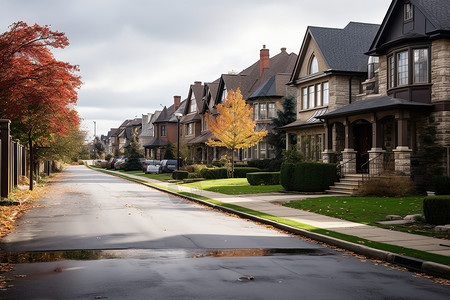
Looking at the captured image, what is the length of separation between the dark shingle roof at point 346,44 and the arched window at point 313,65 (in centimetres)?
124

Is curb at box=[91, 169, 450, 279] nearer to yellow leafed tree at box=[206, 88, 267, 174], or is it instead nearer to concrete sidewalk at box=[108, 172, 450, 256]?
concrete sidewalk at box=[108, 172, 450, 256]

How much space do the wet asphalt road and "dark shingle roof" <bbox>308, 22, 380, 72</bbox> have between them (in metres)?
20.9

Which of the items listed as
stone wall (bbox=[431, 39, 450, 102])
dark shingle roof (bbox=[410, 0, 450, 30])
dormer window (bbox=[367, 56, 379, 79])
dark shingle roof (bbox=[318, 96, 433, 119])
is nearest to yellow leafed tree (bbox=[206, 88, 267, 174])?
dormer window (bbox=[367, 56, 379, 79])

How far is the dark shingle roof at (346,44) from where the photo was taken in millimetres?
32094

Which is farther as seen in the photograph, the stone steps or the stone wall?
the stone steps

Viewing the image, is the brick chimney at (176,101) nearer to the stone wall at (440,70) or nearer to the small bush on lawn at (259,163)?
the small bush on lawn at (259,163)

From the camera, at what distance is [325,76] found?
3250cm

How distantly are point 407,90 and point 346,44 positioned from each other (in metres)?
11.0

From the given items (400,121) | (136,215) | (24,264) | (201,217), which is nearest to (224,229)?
(201,217)

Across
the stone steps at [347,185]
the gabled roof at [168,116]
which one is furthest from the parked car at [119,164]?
the stone steps at [347,185]

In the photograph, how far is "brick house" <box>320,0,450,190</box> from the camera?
75.5 ft

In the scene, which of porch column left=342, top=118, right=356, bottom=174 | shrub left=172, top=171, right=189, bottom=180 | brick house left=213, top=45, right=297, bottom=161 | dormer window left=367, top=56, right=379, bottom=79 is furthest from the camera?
brick house left=213, top=45, right=297, bottom=161

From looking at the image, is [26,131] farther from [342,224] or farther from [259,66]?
[259,66]

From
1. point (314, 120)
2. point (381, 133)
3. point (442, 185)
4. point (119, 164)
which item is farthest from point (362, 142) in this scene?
point (119, 164)
